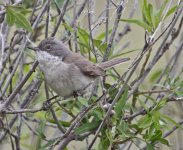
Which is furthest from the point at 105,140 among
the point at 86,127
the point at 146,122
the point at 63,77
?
the point at 63,77

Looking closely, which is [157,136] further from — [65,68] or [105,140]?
[65,68]

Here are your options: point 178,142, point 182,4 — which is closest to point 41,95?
point 178,142

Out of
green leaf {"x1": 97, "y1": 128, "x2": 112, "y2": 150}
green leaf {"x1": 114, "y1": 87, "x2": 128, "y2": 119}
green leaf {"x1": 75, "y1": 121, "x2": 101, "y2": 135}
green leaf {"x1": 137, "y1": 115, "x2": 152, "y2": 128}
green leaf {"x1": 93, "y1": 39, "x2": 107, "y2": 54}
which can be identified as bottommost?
green leaf {"x1": 97, "y1": 128, "x2": 112, "y2": 150}

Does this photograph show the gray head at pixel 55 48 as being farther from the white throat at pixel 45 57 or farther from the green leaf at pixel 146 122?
the green leaf at pixel 146 122

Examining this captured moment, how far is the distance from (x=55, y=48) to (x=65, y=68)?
18cm

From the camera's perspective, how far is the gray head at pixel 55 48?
356 cm

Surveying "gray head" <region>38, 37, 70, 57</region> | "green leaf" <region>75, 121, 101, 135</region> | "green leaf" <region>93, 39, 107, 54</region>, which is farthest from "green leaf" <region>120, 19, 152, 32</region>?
"gray head" <region>38, 37, 70, 57</region>

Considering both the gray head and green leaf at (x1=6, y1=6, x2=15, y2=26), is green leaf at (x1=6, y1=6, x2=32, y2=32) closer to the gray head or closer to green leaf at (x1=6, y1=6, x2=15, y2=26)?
green leaf at (x1=6, y1=6, x2=15, y2=26)

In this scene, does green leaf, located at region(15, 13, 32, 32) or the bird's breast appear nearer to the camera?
green leaf, located at region(15, 13, 32, 32)

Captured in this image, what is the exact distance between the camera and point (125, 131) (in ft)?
9.33

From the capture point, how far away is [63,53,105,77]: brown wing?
3.39 m

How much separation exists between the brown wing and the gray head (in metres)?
0.07

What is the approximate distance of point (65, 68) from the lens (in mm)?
3562

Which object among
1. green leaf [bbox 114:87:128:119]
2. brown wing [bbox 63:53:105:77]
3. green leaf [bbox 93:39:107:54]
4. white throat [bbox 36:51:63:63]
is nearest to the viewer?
green leaf [bbox 114:87:128:119]
